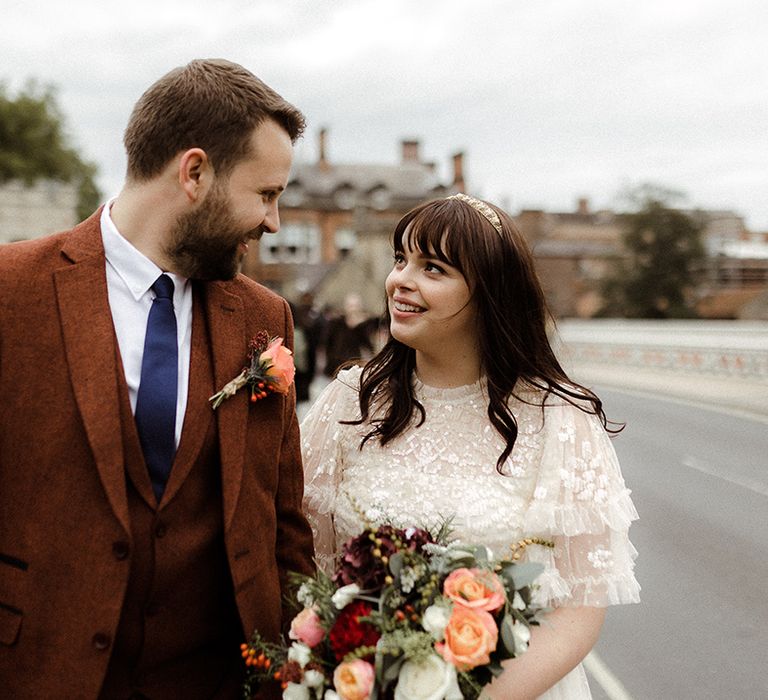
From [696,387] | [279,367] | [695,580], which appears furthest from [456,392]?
[696,387]

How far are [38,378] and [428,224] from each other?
1.31 m

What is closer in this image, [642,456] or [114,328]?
[114,328]

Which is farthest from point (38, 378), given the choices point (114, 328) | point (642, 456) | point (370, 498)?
point (642, 456)

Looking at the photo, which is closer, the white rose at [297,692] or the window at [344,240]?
the white rose at [297,692]

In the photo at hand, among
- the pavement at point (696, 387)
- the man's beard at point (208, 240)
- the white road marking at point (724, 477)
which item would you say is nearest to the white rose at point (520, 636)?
the man's beard at point (208, 240)

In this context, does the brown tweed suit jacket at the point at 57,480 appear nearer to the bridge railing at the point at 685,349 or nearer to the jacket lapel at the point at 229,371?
the jacket lapel at the point at 229,371

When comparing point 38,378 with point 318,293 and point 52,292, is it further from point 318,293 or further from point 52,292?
point 318,293

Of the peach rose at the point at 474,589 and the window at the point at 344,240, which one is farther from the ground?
the window at the point at 344,240

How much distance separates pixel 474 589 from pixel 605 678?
3.33 metres

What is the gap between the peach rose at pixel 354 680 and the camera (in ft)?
6.18

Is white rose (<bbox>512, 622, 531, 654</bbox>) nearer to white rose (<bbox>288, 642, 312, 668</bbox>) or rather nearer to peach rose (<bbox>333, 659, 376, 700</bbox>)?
peach rose (<bbox>333, 659, 376, 700</bbox>)

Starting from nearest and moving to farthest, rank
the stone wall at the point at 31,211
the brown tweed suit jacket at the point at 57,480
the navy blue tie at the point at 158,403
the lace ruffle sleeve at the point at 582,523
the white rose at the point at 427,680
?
the white rose at the point at 427,680 → the brown tweed suit jacket at the point at 57,480 → the navy blue tie at the point at 158,403 → the lace ruffle sleeve at the point at 582,523 → the stone wall at the point at 31,211

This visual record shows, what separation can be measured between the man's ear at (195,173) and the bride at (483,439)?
779mm

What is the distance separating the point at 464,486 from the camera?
270 cm
